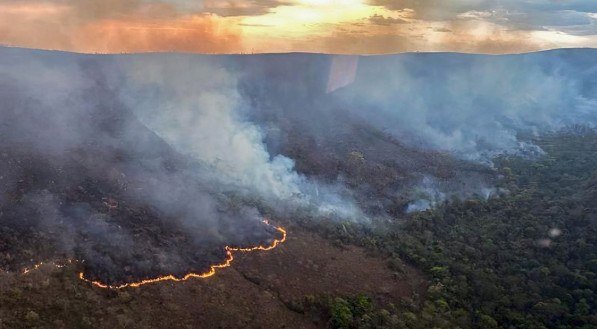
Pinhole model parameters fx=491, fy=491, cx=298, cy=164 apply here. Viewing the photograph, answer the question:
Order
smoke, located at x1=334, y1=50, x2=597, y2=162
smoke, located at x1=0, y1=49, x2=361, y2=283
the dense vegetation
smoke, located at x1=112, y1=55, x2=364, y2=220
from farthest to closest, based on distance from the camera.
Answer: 1. smoke, located at x1=334, y1=50, x2=597, y2=162
2. smoke, located at x1=112, y1=55, x2=364, y2=220
3. the dense vegetation
4. smoke, located at x1=0, y1=49, x2=361, y2=283

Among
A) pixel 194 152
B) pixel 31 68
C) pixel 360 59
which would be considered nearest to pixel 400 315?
pixel 194 152

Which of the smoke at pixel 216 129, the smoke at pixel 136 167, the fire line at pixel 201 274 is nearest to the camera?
the fire line at pixel 201 274

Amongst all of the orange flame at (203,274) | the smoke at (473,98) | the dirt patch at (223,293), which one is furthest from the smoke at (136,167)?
the smoke at (473,98)

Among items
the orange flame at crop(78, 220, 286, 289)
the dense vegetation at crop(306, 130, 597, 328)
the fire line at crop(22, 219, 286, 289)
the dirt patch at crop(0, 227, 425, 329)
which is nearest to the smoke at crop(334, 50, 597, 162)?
the dense vegetation at crop(306, 130, 597, 328)

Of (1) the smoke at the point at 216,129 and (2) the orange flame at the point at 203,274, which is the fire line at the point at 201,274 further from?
(1) the smoke at the point at 216,129

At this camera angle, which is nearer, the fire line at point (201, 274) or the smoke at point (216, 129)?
the fire line at point (201, 274)

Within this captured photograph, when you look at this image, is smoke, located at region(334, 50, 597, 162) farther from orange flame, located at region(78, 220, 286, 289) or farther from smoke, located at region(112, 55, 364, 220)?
orange flame, located at region(78, 220, 286, 289)

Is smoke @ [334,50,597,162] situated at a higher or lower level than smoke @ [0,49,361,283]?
lower

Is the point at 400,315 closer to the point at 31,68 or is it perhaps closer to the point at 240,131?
the point at 240,131
